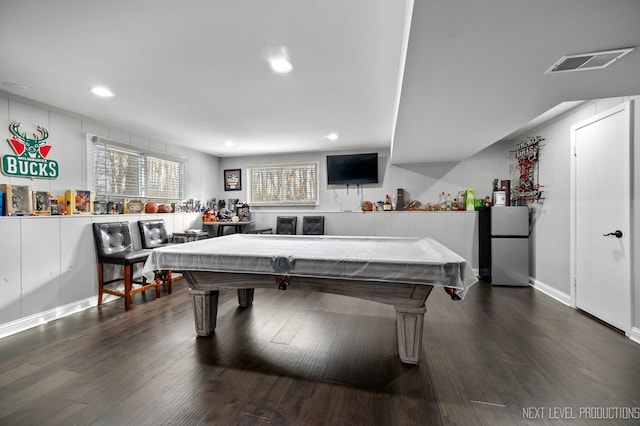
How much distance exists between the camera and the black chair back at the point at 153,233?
3.98m

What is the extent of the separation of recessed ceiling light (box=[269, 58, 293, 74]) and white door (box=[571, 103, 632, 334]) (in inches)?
125

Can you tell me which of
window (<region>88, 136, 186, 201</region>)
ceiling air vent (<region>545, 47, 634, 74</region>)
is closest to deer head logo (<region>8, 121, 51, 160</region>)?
window (<region>88, 136, 186, 201</region>)

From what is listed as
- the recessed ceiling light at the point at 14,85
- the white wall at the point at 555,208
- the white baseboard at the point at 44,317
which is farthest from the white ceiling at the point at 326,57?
the white baseboard at the point at 44,317

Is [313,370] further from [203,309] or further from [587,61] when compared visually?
[587,61]

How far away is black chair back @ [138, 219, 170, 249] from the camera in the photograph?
3.98 meters

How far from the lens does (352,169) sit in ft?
18.3

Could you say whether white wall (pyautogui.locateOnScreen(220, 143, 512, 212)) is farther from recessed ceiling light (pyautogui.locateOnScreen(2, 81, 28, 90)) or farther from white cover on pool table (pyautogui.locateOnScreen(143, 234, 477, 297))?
recessed ceiling light (pyautogui.locateOnScreen(2, 81, 28, 90))

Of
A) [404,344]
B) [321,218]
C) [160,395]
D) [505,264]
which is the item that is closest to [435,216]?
[505,264]

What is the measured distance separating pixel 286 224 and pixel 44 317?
3.65 m

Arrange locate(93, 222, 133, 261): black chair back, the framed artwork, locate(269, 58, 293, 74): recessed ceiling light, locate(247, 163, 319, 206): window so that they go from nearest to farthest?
locate(269, 58, 293, 74): recessed ceiling light
locate(93, 222, 133, 261): black chair back
locate(247, 163, 319, 206): window
the framed artwork

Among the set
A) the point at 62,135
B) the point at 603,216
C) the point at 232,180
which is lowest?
the point at 603,216

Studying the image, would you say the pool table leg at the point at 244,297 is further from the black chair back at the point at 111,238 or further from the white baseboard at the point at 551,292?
the white baseboard at the point at 551,292

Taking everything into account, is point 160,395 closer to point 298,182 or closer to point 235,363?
point 235,363

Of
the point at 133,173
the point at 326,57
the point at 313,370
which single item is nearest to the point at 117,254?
the point at 133,173
